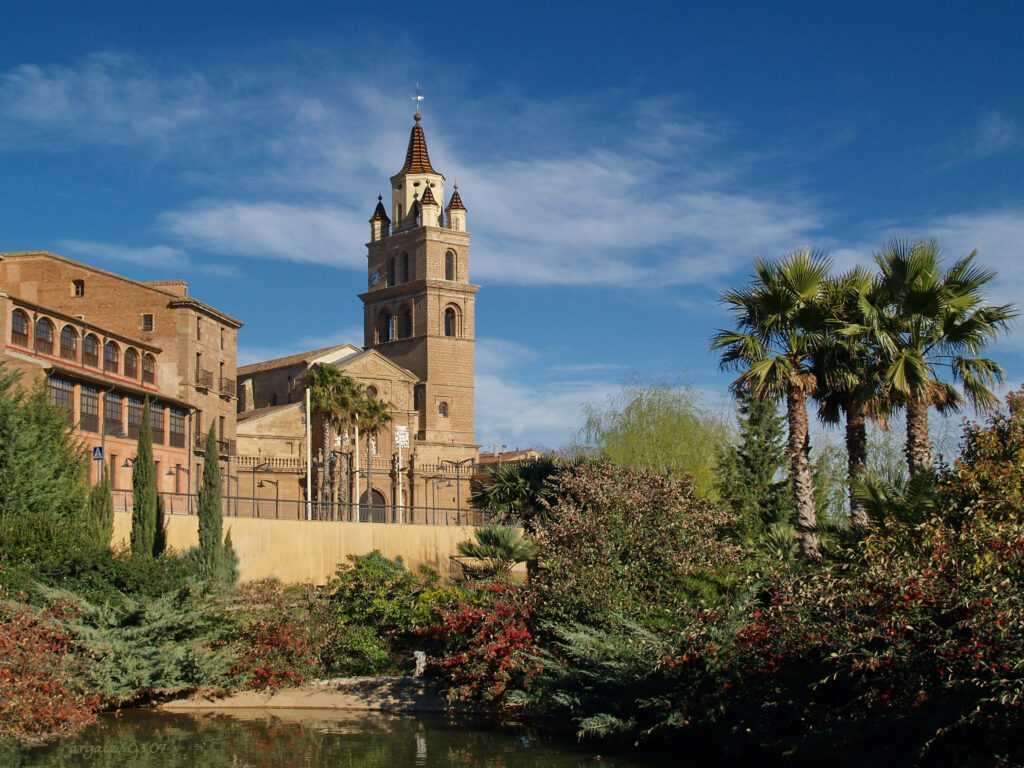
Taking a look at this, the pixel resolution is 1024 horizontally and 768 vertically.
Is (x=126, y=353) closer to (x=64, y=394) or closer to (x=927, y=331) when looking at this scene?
(x=64, y=394)

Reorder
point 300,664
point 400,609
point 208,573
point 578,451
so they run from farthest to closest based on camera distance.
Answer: point 578,451
point 208,573
point 400,609
point 300,664

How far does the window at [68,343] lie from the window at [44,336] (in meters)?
0.64

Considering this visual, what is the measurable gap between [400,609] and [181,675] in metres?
5.67

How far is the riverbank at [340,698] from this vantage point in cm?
2306

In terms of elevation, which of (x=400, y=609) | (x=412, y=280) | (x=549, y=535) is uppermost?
(x=412, y=280)

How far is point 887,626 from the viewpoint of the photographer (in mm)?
12773

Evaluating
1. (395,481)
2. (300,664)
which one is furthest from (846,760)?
(395,481)

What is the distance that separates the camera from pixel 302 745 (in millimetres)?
19266

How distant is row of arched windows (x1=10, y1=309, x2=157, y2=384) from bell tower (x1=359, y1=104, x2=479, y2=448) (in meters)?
35.5

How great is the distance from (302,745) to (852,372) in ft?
45.2

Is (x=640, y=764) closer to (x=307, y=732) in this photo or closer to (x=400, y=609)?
(x=307, y=732)

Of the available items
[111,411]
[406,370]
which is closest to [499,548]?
[111,411]

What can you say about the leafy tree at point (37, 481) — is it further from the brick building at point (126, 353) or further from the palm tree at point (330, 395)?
the palm tree at point (330, 395)

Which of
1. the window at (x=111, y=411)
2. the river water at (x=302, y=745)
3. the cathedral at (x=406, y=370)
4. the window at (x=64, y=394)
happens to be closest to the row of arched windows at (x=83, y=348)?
the window at (x=111, y=411)
